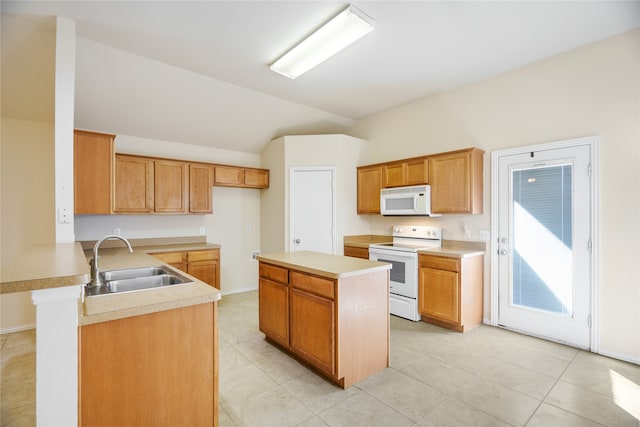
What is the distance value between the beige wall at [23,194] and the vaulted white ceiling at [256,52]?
1.09 ft

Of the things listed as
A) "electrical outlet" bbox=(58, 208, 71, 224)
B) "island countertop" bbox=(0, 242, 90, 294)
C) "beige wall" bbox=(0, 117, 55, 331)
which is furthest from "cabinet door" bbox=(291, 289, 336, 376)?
"beige wall" bbox=(0, 117, 55, 331)

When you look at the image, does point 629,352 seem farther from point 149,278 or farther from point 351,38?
point 149,278

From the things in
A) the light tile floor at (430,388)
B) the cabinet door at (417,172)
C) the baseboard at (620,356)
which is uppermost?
the cabinet door at (417,172)

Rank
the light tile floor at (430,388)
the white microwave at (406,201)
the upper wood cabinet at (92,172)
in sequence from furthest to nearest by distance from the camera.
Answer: the white microwave at (406,201)
the upper wood cabinet at (92,172)
the light tile floor at (430,388)

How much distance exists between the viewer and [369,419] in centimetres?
199

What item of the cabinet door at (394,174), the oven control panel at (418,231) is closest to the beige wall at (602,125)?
the oven control panel at (418,231)

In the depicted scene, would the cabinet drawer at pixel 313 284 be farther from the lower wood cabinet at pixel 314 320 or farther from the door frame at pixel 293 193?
the door frame at pixel 293 193

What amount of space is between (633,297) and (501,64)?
273 cm

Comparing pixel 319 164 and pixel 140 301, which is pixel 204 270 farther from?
pixel 140 301

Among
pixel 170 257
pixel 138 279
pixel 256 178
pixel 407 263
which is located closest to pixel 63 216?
pixel 138 279

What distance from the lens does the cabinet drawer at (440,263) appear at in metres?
3.50

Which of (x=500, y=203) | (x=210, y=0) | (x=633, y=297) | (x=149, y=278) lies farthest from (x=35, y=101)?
(x=633, y=297)

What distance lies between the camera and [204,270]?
434 cm

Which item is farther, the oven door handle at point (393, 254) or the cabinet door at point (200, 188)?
the cabinet door at point (200, 188)
